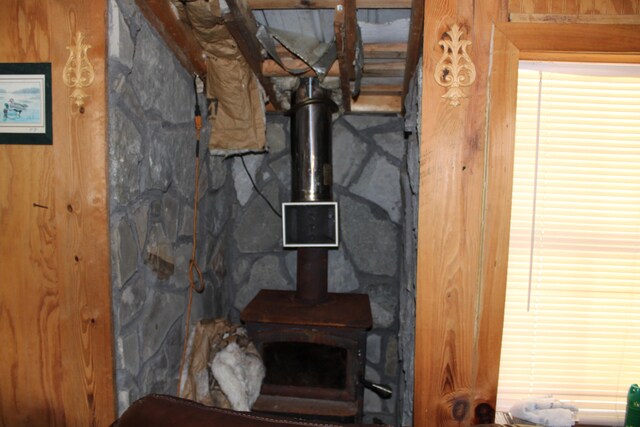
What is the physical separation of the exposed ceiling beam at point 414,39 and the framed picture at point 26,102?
1289mm

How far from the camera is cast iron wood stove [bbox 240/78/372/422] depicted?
1979 millimetres

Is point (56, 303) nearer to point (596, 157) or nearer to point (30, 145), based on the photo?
point (30, 145)

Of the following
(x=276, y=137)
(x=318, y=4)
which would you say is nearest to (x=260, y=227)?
(x=276, y=137)

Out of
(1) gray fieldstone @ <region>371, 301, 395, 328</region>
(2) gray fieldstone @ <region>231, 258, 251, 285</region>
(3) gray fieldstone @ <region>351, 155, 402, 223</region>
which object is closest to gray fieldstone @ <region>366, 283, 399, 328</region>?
(1) gray fieldstone @ <region>371, 301, 395, 328</region>

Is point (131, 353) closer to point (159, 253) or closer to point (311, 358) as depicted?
Result: point (159, 253)

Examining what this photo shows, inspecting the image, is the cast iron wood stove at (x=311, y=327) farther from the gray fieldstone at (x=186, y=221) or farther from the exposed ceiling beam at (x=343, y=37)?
the gray fieldstone at (x=186, y=221)

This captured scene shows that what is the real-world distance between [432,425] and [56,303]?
1.37 metres

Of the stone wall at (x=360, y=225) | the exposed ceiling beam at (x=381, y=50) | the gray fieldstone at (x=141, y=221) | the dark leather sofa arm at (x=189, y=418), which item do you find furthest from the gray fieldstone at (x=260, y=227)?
the dark leather sofa arm at (x=189, y=418)

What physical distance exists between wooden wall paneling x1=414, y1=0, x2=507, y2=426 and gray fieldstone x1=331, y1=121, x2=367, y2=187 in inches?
49.4

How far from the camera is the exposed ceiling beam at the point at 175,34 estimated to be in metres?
1.62

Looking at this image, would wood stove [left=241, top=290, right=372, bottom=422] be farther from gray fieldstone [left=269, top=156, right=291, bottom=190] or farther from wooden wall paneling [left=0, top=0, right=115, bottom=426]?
gray fieldstone [left=269, top=156, right=291, bottom=190]

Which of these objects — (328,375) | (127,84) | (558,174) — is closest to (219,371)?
(328,375)

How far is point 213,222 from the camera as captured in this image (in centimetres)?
250

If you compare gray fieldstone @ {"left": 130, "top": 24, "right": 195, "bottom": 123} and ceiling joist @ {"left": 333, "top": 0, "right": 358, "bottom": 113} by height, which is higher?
ceiling joist @ {"left": 333, "top": 0, "right": 358, "bottom": 113}
